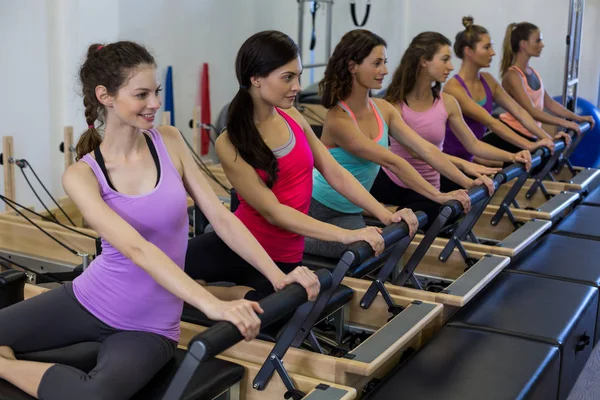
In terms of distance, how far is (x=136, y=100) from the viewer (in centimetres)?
178

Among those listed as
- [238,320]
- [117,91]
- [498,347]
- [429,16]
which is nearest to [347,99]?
[498,347]

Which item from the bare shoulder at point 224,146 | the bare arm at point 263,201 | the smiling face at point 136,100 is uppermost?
the smiling face at point 136,100

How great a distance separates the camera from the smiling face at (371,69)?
281 cm

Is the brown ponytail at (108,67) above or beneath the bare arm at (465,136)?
above

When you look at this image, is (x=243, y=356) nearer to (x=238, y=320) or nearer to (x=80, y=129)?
(x=238, y=320)

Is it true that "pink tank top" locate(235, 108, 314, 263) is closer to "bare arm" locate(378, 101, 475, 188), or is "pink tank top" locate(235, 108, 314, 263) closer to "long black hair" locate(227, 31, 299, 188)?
"long black hair" locate(227, 31, 299, 188)

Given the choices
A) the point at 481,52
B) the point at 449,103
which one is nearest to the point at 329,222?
the point at 449,103

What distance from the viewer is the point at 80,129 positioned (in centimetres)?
455

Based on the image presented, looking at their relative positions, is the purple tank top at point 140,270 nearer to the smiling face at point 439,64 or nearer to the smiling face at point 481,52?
the smiling face at point 439,64

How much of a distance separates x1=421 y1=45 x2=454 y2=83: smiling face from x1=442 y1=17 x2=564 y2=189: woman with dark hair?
0.58 metres

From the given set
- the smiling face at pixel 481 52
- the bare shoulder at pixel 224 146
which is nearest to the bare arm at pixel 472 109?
the smiling face at pixel 481 52

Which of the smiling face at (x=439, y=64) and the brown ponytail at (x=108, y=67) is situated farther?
the smiling face at (x=439, y=64)

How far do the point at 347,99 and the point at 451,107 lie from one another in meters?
0.83

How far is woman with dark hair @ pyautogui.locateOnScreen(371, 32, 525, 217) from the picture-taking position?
3.33 metres
